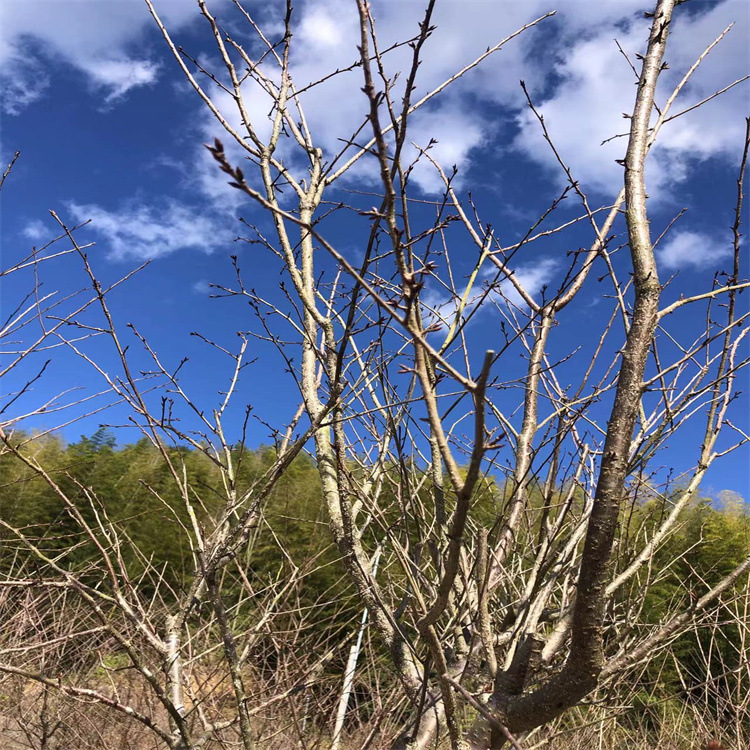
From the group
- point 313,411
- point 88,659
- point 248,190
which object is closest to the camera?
point 248,190

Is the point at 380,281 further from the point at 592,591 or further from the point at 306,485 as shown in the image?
the point at 306,485

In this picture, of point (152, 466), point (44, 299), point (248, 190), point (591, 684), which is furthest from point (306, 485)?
point (248, 190)

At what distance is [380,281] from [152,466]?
10.0 metres

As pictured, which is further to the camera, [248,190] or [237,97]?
[237,97]

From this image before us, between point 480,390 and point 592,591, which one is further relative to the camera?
point 592,591

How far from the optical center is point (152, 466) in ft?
33.9

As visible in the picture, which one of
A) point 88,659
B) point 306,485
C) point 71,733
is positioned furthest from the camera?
point 306,485

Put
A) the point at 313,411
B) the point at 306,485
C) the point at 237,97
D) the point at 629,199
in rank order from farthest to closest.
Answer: the point at 306,485 → the point at 237,97 → the point at 313,411 → the point at 629,199

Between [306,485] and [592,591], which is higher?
[306,485]

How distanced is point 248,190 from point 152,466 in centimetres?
1040

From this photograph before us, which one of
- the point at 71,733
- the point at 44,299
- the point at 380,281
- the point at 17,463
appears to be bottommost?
the point at 71,733

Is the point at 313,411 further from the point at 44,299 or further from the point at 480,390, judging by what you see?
the point at 480,390

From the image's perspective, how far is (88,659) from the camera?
5918 millimetres

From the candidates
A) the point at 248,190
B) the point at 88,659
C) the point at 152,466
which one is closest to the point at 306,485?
the point at 152,466
